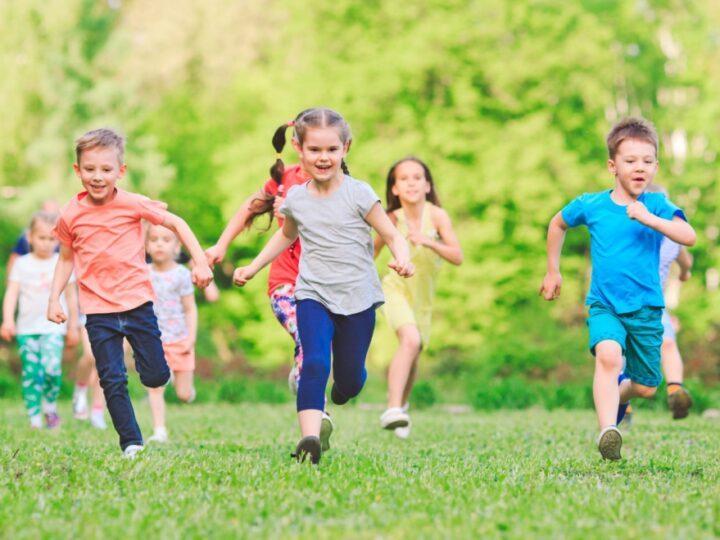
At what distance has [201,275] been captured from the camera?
252 inches

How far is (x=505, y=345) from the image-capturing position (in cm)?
2081

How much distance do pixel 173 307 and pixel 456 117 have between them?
68.9 ft

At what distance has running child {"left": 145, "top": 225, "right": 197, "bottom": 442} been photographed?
9.71 metres

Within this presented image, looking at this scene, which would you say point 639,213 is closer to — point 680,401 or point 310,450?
point 310,450

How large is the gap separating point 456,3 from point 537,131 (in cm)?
463

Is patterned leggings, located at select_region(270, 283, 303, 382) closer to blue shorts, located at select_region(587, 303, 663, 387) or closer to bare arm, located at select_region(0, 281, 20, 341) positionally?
blue shorts, located at select_region(587, 303, 663, 387)

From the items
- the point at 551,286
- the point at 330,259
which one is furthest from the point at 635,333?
the point at 330,259

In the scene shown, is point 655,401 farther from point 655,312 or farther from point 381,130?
point 381,130

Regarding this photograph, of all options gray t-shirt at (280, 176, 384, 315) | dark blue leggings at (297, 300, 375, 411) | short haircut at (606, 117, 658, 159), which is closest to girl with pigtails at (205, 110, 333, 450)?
dark blue leggings at (297, 300, 375, 411)

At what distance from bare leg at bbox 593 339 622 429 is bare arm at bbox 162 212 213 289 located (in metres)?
2.48

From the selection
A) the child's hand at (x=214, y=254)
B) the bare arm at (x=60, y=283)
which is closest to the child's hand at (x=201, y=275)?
the child's hand at (x=214, y=254)

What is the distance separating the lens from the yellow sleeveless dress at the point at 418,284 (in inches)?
370

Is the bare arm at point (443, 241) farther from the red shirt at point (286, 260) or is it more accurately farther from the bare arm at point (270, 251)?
the bare arm at point (270, 251)

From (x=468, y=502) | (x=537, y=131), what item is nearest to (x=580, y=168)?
(x=537, y=131)
